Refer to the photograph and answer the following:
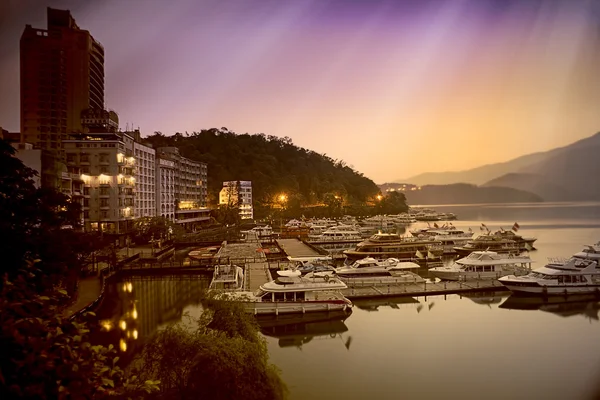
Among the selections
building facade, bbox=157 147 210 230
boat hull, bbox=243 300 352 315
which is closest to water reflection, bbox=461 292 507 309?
boat hull, bbox=243 300 352 315

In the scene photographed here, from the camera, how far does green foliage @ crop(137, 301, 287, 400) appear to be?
9938 millimetres

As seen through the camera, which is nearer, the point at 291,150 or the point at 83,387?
the point at 83,387

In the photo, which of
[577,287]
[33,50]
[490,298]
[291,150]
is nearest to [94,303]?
[490,298]

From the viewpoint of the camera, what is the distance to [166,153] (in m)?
69.3

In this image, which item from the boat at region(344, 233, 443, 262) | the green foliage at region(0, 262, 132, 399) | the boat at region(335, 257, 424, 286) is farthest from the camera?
the boat at region(344, 233, 443, 262)

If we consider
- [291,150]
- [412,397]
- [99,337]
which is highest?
[291,150]

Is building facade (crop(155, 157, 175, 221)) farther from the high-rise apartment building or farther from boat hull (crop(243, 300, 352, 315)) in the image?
boat hull (crop(243, 300, 352, 315))

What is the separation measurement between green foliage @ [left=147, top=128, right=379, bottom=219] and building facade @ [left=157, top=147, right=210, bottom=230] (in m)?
10.5

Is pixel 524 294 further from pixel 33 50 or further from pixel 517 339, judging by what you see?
pixel 33 50

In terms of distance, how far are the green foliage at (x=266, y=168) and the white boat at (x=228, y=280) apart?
6465 cm

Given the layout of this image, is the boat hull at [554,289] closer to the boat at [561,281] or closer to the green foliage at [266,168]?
the boat at [561,281]

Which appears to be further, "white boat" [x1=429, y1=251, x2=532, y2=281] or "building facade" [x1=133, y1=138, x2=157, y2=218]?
"building facade" [x1=133, y1=138, x2=157, y2=218]

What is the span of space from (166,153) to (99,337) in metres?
52.7

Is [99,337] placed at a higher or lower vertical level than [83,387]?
lower
